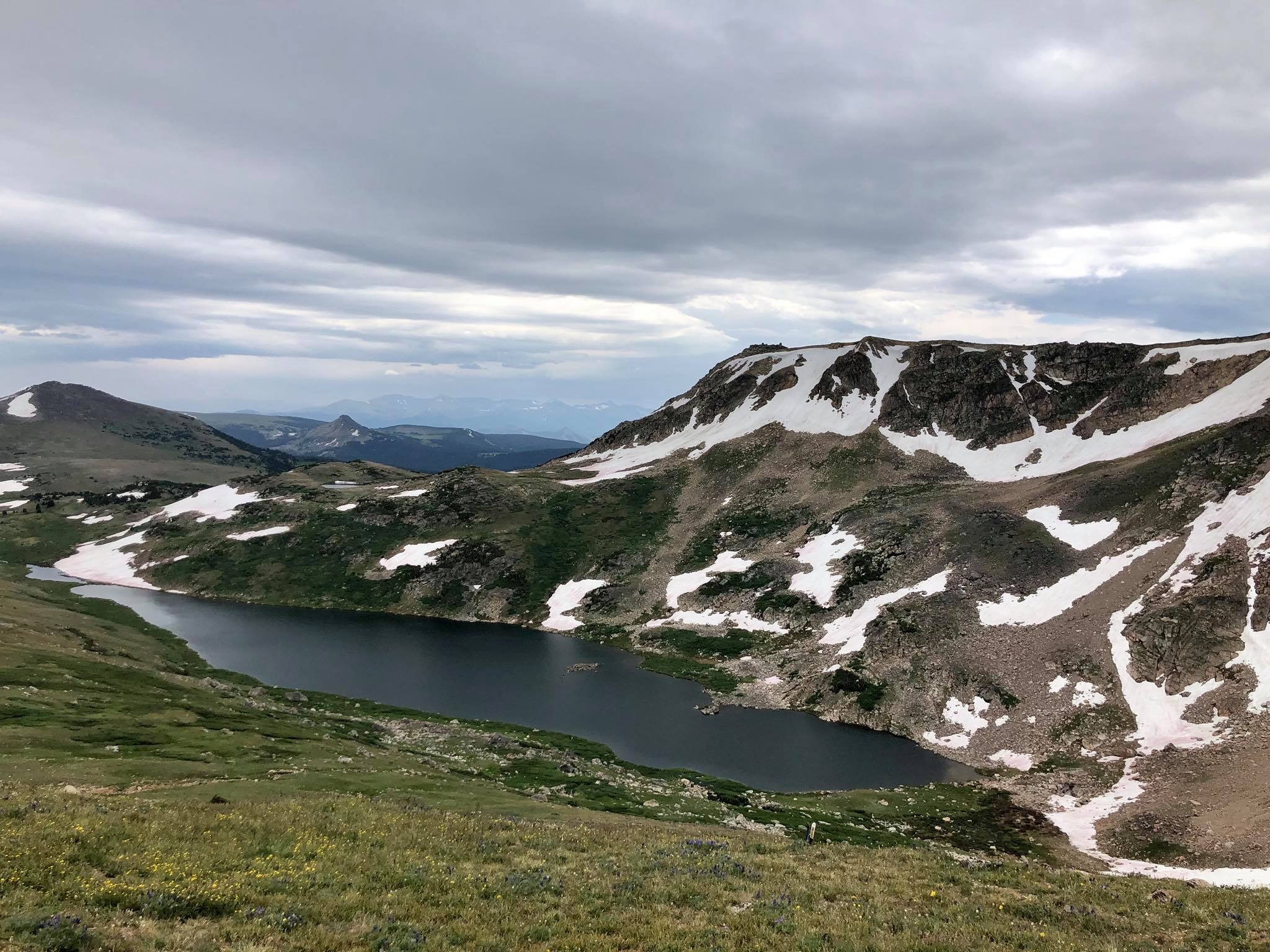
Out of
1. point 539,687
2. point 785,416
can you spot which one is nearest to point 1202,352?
point 785,416

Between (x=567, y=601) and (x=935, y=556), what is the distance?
63.5 meters

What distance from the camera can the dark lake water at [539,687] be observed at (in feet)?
211

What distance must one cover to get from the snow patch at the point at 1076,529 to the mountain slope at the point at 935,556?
0.37 metres

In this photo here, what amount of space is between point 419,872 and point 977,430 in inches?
5838

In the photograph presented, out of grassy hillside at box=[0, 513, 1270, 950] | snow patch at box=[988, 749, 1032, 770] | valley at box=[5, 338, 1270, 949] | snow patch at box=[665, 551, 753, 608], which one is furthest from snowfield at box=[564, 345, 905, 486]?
grassy hillside at box=[0, 513, 1270, 950]

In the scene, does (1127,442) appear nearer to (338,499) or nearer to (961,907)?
(961,907)

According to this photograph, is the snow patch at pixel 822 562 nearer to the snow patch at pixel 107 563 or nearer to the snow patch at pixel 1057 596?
the snow patch at pixel 1057 596

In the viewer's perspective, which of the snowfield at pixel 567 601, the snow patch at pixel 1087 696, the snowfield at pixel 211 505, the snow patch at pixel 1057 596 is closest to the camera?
the snow patch at pixel 1087 696

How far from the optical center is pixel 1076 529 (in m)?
90.5

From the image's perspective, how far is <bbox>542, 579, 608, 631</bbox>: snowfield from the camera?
112125 mm

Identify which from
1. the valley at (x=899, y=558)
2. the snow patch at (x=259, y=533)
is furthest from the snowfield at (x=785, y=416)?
the snow patch at (x=259, y=533)

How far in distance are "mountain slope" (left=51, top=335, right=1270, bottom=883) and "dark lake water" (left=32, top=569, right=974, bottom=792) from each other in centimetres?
545

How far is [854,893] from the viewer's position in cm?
1983

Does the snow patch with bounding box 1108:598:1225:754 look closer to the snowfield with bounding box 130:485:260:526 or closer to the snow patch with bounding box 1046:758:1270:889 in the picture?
the snow patch with bounding box 1046:758:1270:889
